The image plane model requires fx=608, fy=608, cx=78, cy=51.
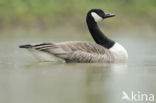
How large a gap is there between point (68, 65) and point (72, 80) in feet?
6.50

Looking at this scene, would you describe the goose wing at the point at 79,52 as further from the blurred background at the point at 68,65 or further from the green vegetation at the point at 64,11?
the green vegetation at the point at 64,11

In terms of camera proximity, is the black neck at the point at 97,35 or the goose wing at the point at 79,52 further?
the black neck at the point at 97,35

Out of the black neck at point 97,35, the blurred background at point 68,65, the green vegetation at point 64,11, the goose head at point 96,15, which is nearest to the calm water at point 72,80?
the blurred background at point 68,65

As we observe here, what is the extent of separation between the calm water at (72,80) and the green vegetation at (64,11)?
907cm

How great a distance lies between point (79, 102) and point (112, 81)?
1900mm

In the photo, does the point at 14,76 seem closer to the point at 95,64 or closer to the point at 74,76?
the point at 74,76

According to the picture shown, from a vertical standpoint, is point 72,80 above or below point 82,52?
below

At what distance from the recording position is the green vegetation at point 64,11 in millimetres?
23094

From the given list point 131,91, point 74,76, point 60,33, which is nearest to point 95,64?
point 74,76

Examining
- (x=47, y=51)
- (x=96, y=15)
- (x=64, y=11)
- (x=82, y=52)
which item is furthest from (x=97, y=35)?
(x=64, y=11)

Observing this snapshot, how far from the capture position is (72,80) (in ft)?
32.8

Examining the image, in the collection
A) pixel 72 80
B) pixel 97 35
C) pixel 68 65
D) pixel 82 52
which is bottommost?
pixel 72 80

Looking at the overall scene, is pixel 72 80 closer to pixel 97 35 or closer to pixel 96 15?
pixel 97 35

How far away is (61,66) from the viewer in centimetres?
1183
